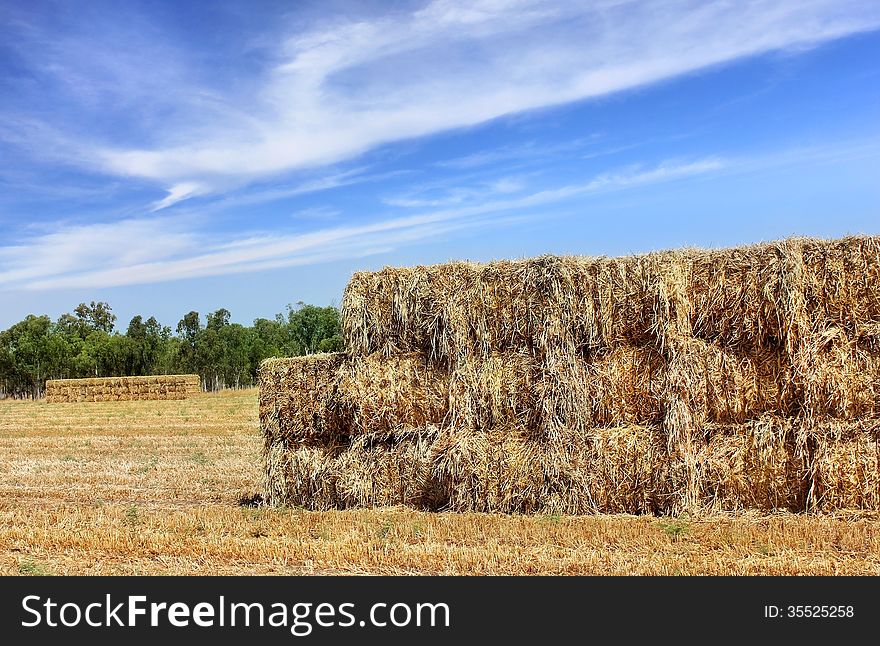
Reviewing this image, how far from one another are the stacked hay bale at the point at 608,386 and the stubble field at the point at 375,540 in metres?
0.40

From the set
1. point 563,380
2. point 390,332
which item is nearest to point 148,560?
point 390,332

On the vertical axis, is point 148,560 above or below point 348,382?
below

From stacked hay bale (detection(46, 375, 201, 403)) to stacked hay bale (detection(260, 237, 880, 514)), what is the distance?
33.3 meters

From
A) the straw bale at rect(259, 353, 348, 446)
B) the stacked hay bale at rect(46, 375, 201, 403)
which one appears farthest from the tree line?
the straw bale at rect(259, 353, 348, 446)

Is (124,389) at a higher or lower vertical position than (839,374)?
lower

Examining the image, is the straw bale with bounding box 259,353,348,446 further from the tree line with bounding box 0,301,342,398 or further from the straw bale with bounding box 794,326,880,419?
the tree line with bounding box 0,301,342,398

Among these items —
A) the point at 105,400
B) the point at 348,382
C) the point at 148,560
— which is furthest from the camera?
the point at 105,400

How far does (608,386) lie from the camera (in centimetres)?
882

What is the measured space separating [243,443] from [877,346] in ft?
41.9

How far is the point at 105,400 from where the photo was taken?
41.3 metres

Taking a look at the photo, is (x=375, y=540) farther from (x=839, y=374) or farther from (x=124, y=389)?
(x=124, y=389)

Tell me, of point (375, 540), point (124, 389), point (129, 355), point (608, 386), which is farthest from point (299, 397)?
point (129, 355)

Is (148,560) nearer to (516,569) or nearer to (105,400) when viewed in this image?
(516,569)

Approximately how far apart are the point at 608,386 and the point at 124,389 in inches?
1477
